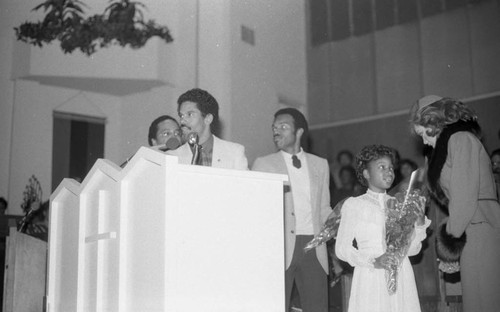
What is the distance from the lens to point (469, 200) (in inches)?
108

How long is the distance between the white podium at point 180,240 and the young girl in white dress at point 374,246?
677 millimetres

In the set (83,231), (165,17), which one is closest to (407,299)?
(83,231)

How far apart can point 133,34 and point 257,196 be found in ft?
18.0

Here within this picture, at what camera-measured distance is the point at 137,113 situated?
798 cm

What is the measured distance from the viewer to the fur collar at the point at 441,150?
2913mm

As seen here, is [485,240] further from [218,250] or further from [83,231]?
[83,231]

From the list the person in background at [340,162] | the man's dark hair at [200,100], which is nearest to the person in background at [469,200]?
the man's dark hair at [200,100]

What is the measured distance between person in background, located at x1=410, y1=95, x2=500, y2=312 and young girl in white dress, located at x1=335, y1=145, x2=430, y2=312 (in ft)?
0.61

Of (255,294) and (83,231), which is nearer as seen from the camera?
(255,294)

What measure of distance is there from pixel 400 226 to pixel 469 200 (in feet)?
1.14

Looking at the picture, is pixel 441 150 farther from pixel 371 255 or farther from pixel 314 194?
pixel 314 194

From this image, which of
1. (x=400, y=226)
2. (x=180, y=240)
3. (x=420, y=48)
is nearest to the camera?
(x=180, y=240)

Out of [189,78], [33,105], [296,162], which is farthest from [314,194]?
[33,105]

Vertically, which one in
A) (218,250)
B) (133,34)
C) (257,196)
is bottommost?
(218,250)
